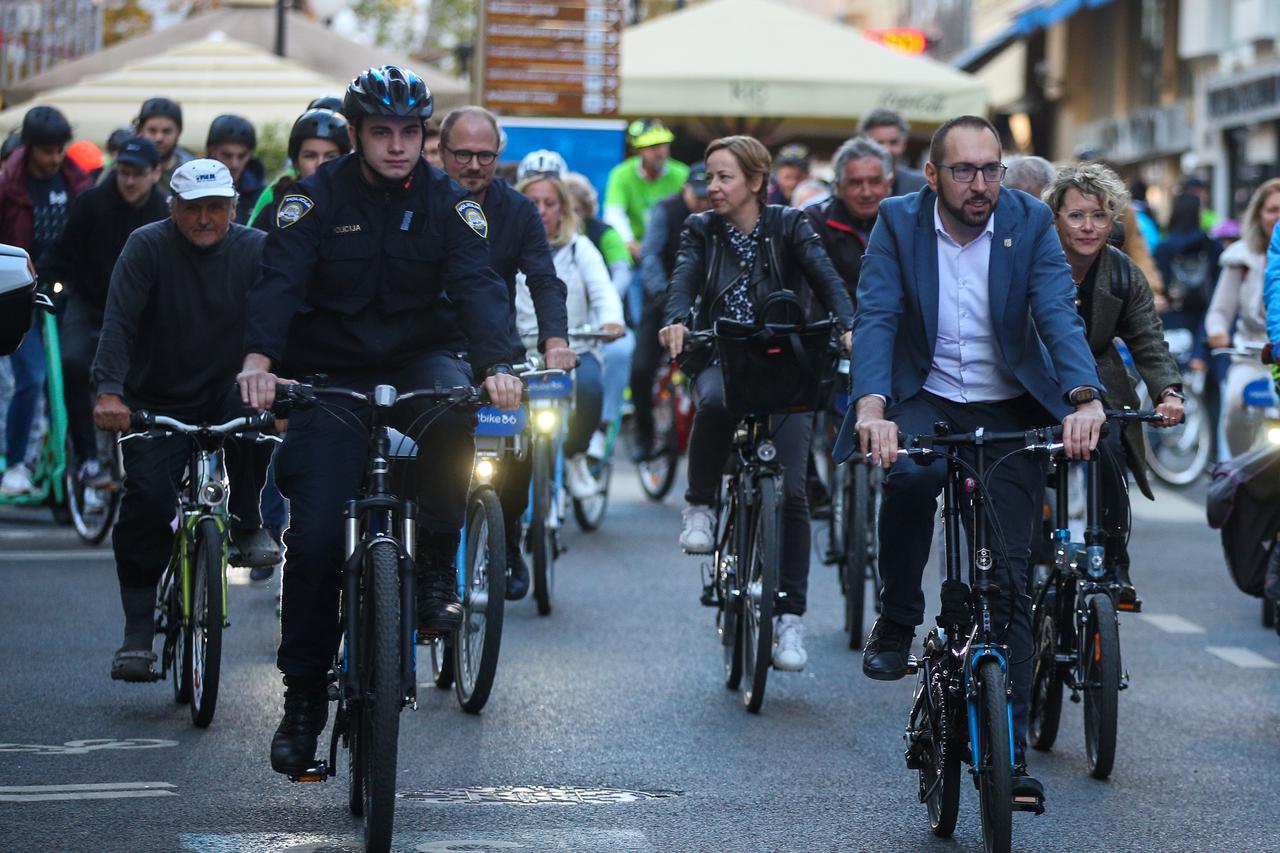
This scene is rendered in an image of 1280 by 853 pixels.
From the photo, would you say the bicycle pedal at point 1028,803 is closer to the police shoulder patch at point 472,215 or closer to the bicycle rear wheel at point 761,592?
the police shoulder patch at point 472,215

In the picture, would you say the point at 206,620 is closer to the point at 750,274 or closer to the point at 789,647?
the point at 789,647

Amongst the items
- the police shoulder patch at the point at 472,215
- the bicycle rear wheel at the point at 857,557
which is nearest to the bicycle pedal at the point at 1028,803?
the police shoulder patch at the point at 472,215

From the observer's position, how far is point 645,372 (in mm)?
14820

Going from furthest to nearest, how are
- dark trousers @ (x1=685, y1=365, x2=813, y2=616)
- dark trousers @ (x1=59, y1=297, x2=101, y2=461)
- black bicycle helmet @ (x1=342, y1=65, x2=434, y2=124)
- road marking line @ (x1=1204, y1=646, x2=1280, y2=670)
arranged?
dark trousers @ (x1=59, y1=297, x2=101, y2=461) → road marking line @ (x1=1204, y1=646, x2=1280, y2=670) → dark trousers @ (x1=685, y1=365, x2=813, y2=616) → black bicycle helmet @ (x1=342, y1=65, x2=434, y2=124)

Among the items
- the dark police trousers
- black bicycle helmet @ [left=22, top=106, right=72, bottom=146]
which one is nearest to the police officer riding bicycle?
the dark police trousers

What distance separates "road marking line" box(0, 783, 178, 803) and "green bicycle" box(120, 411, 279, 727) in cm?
85

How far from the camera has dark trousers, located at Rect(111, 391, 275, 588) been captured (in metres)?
7.92

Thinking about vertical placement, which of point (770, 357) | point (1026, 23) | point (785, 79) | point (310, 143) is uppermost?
point (1026, 23)

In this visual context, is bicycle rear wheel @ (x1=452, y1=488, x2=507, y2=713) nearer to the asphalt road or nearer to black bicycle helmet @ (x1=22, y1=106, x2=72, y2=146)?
the asphalt road

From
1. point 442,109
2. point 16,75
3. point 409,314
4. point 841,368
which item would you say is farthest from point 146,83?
point 409,314

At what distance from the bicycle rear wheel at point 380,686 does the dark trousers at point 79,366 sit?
218 inches

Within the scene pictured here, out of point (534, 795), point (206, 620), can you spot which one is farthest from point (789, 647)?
point (206, 620)

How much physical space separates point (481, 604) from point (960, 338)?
254 cm

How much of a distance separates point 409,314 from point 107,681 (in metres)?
2.80
